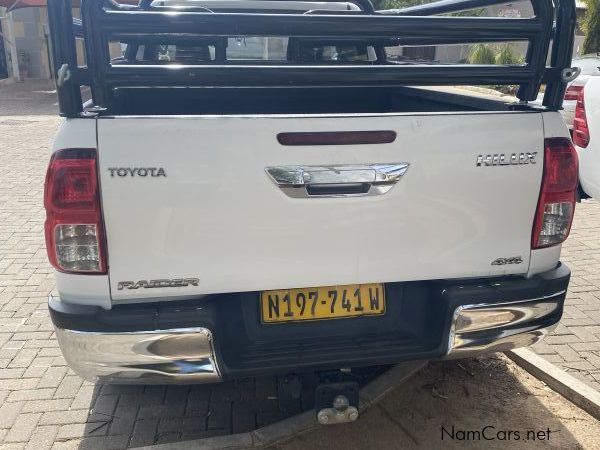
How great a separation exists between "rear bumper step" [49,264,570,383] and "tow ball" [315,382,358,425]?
0.36 feet

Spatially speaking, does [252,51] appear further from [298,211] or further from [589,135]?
[589,135]

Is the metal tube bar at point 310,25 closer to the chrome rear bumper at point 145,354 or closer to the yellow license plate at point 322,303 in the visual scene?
the yellow license plate at point 322,303

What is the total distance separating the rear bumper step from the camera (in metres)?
2.21

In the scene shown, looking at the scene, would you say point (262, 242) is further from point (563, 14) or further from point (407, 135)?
point (563, 14)

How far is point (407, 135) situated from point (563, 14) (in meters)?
0.89

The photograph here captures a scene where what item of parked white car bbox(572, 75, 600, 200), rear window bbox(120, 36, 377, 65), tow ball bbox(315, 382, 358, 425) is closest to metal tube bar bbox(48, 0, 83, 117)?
tow ball bbox(315, 382, 358, 425)

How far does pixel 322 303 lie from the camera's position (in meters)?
2.40

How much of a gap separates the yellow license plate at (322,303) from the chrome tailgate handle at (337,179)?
0.41 metres

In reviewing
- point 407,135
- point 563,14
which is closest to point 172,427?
point 407,135

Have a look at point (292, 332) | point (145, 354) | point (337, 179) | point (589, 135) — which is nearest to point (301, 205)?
point (337, 179)

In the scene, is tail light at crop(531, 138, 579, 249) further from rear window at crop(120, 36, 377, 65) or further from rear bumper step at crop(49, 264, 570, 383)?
rear window at crop(120, 36, 377, 65)

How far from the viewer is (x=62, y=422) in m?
2.88

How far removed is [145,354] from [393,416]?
1.38 meters

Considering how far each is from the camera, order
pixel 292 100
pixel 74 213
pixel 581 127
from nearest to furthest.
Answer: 1. pixel 74 213
2. pixel 292 100
3. pixel 581 127
